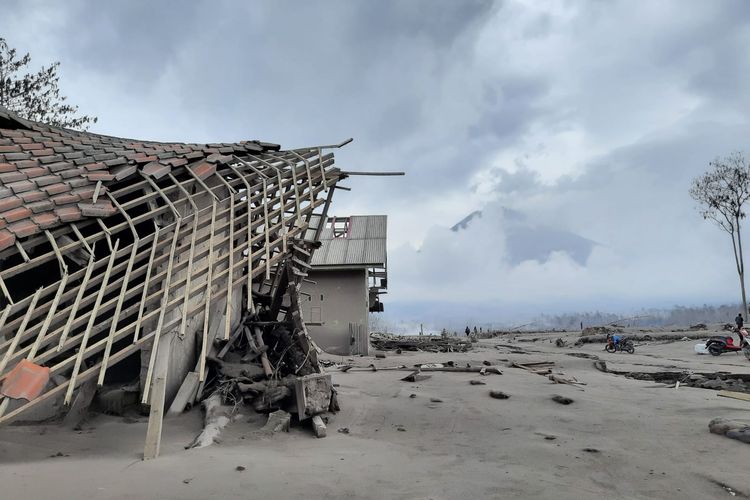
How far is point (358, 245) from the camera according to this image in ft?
63.1

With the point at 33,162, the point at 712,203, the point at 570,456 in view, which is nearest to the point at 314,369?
the point at 570,456

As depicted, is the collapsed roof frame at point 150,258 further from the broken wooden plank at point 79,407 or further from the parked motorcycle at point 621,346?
the parked motorcycle at point 621,346

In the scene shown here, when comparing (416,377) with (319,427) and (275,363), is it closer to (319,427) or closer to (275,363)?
(275,363)

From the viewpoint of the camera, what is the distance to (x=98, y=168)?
671cm

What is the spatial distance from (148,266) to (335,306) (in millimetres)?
12766

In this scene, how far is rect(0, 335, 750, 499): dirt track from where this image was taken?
3.71 metres

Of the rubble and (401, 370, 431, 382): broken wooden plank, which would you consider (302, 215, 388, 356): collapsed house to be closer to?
(401, 370, 431, 382): broken wooden plank

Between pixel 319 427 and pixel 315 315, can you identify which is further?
pixel 315 315

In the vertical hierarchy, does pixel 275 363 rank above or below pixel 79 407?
above

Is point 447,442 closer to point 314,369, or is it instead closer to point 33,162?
point 314,369

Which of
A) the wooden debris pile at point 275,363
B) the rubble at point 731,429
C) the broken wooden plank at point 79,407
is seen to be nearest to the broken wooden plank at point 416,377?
the wooden debris pile at point 275,363

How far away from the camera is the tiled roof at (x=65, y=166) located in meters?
5.25

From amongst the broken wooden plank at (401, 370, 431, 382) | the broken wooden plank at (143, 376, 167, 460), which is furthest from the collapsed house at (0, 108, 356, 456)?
the broken wooden plank at (401, 370, 431, 382)

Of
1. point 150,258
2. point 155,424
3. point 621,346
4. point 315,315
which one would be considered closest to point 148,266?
point 150,258
